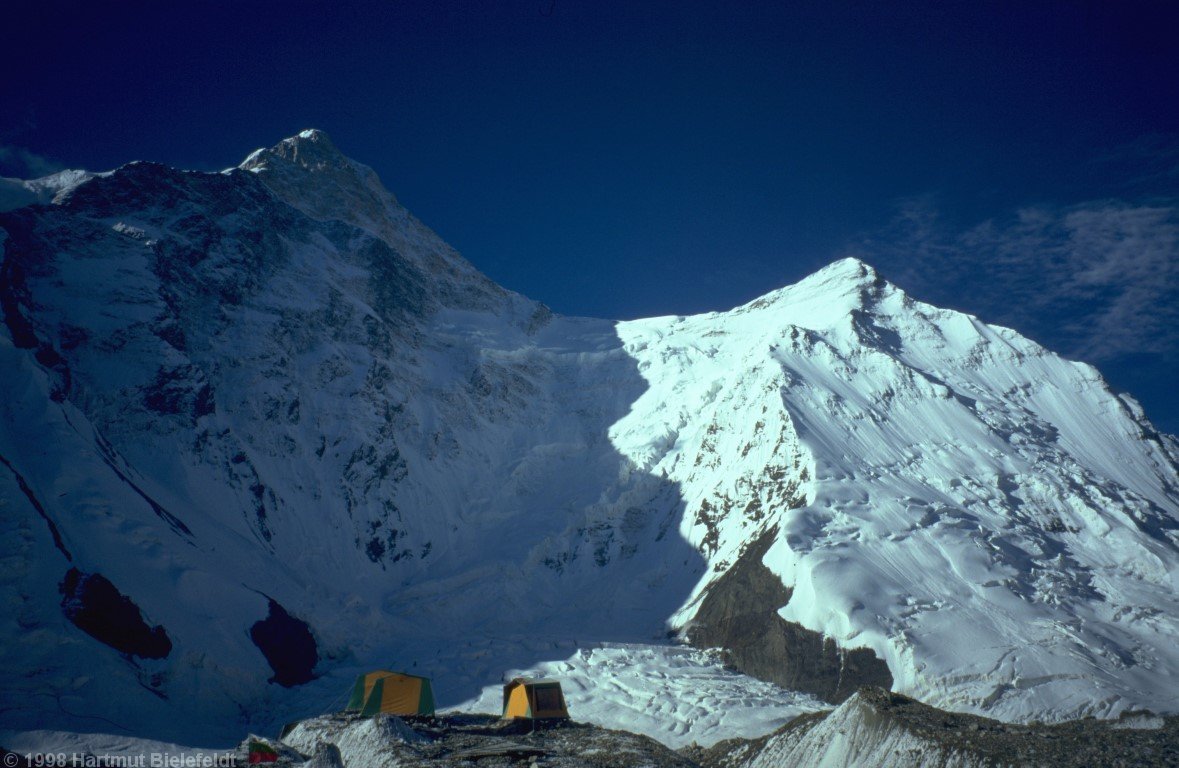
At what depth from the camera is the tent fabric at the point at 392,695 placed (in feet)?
108

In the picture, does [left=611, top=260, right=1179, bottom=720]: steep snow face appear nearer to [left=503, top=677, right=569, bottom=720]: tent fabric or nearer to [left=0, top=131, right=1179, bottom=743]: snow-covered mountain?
[left=0, top=131, right=1179, bottom=743]: snow-covered mountain

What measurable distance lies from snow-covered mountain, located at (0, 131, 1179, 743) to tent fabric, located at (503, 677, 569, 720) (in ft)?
45.8

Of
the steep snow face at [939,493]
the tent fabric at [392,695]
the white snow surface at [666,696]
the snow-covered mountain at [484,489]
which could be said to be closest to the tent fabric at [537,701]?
the tent fabric at [392,695]

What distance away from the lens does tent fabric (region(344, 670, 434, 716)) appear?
3284 centimetres

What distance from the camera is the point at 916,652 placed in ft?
130

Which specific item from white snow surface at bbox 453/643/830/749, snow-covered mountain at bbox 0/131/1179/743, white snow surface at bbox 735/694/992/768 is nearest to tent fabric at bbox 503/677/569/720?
white snow surface at bbox 735/694/992/768

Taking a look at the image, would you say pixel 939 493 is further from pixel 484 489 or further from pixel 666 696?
pixel 484 489

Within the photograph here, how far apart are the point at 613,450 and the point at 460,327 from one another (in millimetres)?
30985

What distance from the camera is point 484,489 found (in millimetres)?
75812

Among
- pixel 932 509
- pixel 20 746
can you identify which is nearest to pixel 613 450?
pixel 932 509

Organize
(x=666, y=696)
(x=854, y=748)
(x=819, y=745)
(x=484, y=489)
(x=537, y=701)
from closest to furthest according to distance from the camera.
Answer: (x=854, y=748), (x=819, y=745), (x=537, y=701), (x=666, y=696), (x=484, y=489)

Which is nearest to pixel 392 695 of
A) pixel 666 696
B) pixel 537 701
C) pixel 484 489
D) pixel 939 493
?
pixel 537 701

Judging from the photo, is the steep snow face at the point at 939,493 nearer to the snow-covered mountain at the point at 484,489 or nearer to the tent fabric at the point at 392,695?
the snow-covered mountain at the point at 484,489

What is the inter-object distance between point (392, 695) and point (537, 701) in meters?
8.57
